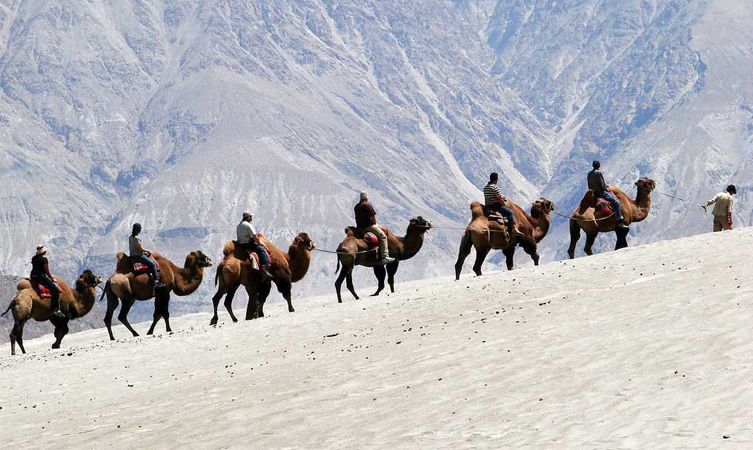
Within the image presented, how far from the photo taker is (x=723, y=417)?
36.1 feet

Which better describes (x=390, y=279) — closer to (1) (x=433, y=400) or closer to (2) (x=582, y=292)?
(2) (x=582, y=292)

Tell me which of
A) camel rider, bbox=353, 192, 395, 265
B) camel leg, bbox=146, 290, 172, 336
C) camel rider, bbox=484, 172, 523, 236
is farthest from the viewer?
camel rider, bbox=484, 172, 523, 236

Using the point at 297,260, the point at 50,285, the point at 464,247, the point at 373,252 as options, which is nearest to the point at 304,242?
the point at 297,260

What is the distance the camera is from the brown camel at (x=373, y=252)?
2797 centimetres

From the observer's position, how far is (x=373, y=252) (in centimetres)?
2866

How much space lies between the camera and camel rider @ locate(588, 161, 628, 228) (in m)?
29.7

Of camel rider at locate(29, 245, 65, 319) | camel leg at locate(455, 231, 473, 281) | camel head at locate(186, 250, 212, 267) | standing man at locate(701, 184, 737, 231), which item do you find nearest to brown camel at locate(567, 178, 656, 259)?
standing man at locate(701, 184, 737, 231)

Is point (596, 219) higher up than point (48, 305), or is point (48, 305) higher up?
point (596, 219)

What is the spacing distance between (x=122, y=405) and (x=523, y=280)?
9.77 metres

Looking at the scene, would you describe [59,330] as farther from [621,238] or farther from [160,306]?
[621,238]

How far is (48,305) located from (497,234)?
1045cm

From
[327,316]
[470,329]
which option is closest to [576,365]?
[470,329]

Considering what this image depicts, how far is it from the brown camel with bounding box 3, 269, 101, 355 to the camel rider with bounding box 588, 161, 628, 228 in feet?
39.0

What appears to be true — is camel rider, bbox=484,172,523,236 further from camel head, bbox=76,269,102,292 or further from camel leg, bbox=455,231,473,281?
camel head, bbox=76,269,102,292
